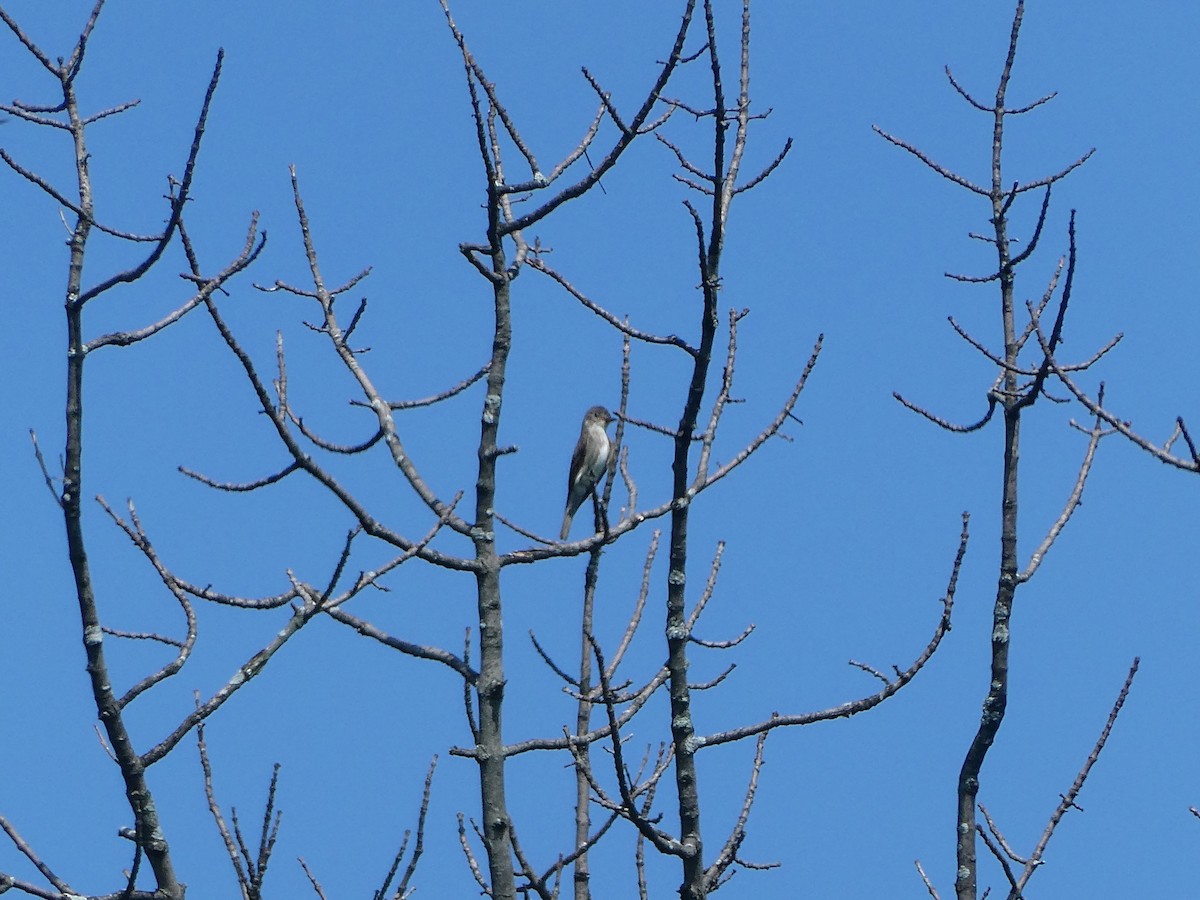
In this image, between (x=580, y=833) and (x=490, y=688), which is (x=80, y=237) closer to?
(x=490, y=688)

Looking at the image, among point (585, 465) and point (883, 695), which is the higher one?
point (585, 465)

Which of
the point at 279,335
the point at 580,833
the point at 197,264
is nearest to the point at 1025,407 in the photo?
the point at 580,833

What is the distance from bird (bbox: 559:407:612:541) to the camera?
12070mm

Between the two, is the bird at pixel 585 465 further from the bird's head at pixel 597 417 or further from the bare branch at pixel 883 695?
the bare branch at pixel 883 695

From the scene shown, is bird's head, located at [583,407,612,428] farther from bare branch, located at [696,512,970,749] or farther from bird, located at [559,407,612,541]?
bare branch, located at [696,512,970,749]

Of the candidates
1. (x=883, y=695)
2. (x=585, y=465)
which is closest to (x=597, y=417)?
(x=585, y=465)

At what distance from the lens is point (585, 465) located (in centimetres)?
1212

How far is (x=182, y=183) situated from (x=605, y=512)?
1722 millimetres

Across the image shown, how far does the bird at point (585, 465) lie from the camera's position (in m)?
12.1

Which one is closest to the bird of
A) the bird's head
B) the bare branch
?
the bird's head

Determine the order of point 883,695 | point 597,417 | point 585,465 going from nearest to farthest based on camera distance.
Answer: point 883,695
point 585,465
point 597,417

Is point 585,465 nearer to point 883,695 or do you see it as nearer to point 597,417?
point 597,417

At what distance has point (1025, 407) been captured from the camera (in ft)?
23.4

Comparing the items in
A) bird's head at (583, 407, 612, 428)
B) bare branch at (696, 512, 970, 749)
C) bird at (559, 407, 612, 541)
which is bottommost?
bare branch at (696, 512, 970, 749)
